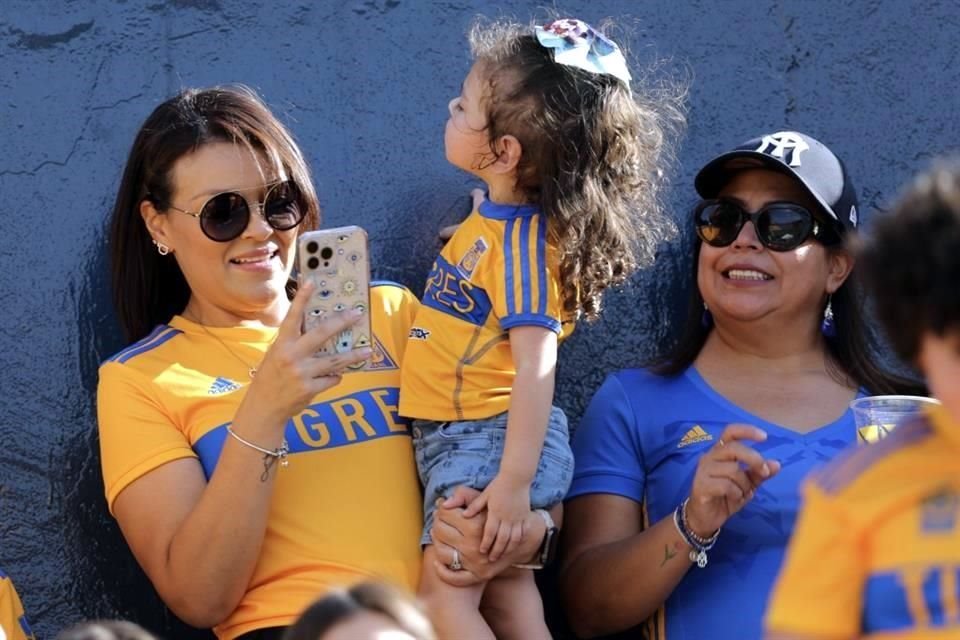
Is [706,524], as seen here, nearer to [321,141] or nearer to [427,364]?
[427,364]

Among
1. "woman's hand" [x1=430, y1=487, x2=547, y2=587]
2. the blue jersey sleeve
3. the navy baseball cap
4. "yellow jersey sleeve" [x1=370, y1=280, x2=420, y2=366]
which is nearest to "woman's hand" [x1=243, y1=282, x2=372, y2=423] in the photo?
"woman's hand" [x1=430, y1=487, x2=547, y2=587]

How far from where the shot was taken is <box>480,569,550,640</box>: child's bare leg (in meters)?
3.41

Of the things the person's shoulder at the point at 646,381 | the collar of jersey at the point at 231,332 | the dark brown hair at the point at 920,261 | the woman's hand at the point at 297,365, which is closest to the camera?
the dark brown hair at the point at 920,261

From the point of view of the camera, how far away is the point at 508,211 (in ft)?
11.1

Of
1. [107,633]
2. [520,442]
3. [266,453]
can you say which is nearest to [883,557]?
[107,633]

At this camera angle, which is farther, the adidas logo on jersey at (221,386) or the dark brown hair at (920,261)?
the adidas logo on jersey at (221,386)

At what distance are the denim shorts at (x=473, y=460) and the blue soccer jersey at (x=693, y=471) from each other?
0.38 metres

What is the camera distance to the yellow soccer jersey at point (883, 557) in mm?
1887

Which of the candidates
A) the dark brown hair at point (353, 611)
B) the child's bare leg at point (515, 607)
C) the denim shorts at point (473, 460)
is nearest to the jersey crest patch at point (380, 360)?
the denim shorts at point (473, 460)

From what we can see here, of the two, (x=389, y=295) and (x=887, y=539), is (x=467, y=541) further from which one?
(x=887, y=539)

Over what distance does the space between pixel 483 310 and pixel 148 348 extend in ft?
2.61

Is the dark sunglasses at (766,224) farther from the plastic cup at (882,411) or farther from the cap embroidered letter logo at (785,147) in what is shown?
the plastic cup at (882,411)

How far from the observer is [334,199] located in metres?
4.29

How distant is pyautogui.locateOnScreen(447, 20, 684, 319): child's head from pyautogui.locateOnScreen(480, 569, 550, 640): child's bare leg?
60 centimetres
